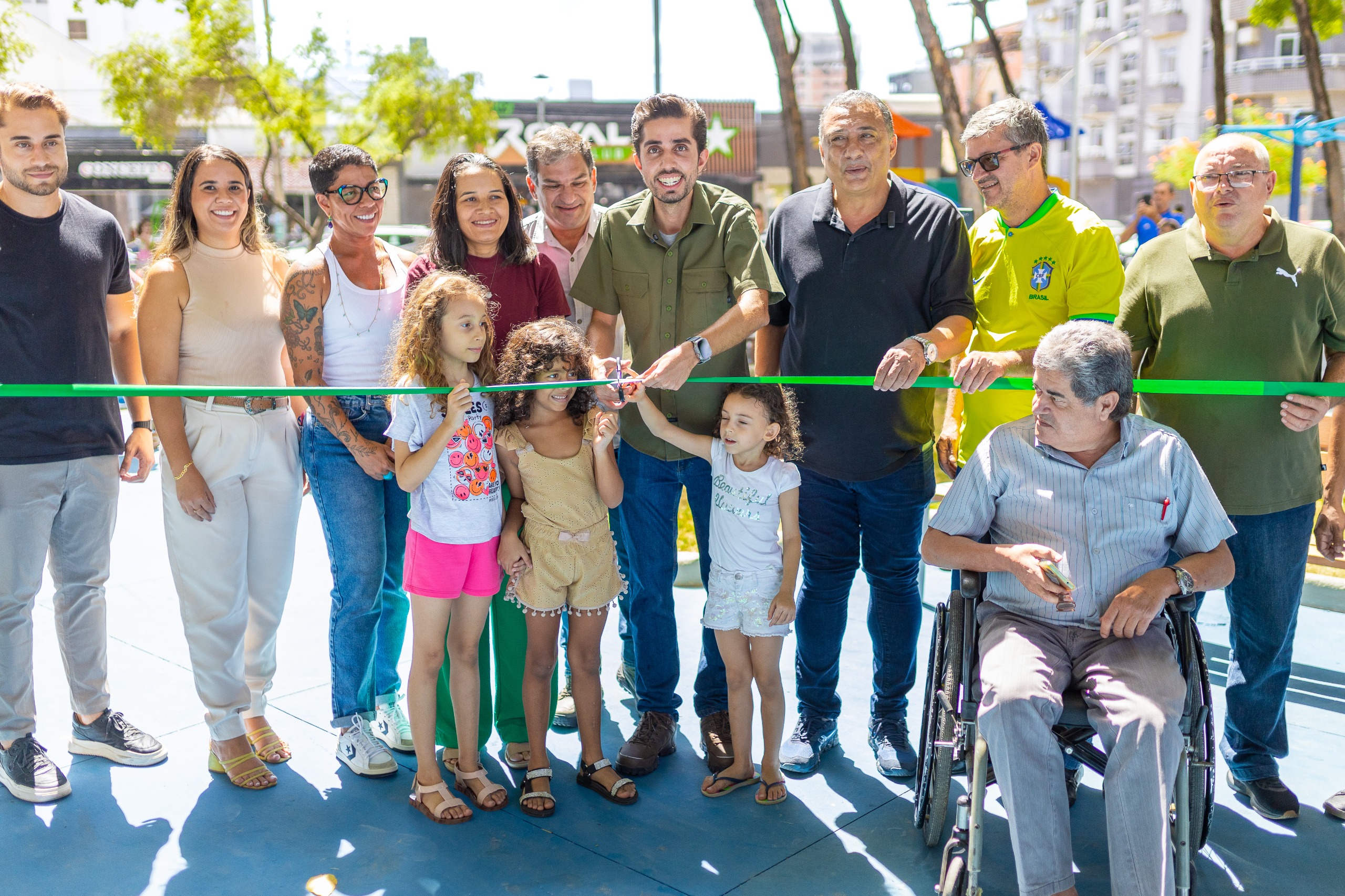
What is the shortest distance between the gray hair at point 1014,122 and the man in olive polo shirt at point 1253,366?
1.61 feet

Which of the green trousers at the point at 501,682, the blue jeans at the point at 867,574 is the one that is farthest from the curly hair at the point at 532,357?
the blue jeans at the point at 867,574

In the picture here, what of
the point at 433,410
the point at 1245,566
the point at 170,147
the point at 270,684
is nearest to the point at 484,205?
the point at 433,410

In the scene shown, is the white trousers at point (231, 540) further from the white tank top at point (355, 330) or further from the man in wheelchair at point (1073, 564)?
the man in wheelchair at point (1073, 564)

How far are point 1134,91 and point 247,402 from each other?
56.0 meters

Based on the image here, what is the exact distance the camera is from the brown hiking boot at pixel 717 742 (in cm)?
344

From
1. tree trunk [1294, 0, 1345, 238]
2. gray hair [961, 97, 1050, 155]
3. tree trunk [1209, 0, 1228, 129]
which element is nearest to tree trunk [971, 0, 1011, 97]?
tree trunk [1209, 0, 1228, 129]

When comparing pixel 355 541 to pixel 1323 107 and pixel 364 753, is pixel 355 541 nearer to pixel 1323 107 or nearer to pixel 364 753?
pixel 364 753

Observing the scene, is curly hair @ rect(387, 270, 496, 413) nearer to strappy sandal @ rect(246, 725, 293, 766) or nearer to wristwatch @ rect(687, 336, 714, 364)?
wristwatch @ rect(687, 336, 714, 364)

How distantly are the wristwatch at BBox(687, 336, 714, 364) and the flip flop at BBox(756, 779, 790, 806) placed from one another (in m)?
1.35

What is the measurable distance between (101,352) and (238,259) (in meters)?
0.57

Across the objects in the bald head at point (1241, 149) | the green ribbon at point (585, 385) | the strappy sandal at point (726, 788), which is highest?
the bald head at point (1241, 149)

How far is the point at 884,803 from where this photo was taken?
10.7 ft

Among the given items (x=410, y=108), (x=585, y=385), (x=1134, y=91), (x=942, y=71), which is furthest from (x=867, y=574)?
(x=1134, y=91)

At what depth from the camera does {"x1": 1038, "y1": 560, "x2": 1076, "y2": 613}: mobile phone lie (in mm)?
2688
